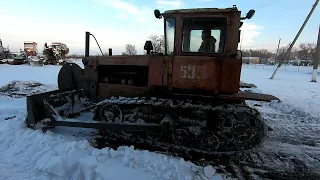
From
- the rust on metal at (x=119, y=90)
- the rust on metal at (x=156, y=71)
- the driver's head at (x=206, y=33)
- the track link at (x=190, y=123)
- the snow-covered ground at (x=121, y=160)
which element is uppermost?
the driver's head at (x=206, y=33)

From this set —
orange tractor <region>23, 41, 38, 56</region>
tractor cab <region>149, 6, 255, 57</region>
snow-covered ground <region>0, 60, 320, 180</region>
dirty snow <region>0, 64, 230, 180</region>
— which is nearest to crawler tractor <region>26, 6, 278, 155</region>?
tractor cab <region>149, 6, 255, 57</region>

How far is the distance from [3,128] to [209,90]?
470 centimetres

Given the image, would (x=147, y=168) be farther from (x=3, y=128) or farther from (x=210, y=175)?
(x=3, y=128)

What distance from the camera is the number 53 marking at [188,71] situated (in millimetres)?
4723

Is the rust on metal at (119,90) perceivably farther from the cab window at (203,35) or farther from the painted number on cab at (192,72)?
the cab window at (203,35)

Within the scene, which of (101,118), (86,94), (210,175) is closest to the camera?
(210,175)

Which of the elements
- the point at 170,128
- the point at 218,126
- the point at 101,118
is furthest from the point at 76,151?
the point at 218,126

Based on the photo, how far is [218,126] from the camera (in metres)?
4.87

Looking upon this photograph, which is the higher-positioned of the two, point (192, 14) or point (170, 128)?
point (192, 14)

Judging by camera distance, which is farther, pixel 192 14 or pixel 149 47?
pixel 149 47

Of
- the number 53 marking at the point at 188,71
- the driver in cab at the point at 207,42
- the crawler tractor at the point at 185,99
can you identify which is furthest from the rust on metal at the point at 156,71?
the driver in cab at the point at 207,42

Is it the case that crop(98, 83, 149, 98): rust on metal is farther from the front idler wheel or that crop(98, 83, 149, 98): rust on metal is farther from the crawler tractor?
the front idler wheel

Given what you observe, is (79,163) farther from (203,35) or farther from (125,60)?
(203,35)

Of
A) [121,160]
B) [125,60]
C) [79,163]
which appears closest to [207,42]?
[125,60]
